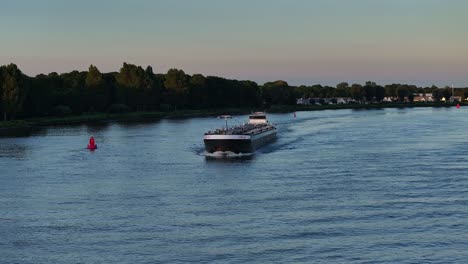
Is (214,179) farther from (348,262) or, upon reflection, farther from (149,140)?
(149,140)

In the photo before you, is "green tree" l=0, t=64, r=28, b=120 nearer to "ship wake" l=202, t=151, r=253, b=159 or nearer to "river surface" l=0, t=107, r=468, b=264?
"river surface" l=0, t=107, r=468, b=264

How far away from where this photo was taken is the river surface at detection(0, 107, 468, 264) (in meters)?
39.0

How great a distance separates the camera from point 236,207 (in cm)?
5203

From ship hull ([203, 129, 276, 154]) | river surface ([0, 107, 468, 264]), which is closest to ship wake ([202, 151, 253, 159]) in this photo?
ship hull ([203, 129, 276, 154])

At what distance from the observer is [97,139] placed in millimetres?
125312

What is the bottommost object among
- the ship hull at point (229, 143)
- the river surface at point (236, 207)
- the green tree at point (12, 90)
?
the river surface at point (236, 207)

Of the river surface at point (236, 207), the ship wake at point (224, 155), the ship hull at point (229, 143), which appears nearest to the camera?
the river surface at point (236, 207)

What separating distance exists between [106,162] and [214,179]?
21.3m

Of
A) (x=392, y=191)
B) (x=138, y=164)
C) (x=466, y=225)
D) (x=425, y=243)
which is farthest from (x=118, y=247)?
(x=138, y=164)

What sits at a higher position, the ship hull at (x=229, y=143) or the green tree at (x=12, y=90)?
the green tree at (x=12, y=90)

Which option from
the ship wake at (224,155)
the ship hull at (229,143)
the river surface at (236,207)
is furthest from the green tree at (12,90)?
the ship hull at (229,143)

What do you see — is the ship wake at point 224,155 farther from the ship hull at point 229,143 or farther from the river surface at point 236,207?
the river surface at point 236,207

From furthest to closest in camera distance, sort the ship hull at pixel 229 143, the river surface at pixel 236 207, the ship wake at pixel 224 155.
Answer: the ship hull at pixel 229 143
the ship wake at pixel 224 155
the river surface at pixel 236 207

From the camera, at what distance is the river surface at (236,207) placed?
128 feet
